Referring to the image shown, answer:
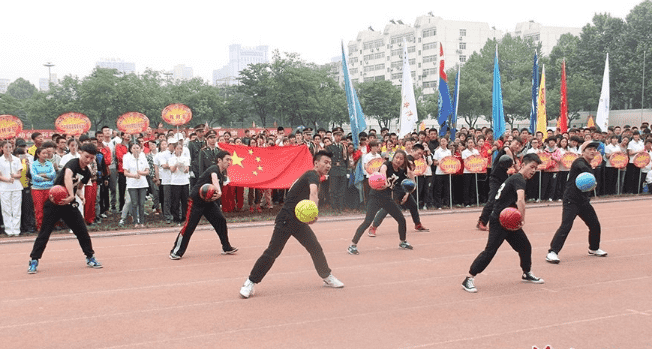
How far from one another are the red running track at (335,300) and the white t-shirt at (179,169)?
8.34 feet

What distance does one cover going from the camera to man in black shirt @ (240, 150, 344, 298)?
698 cm

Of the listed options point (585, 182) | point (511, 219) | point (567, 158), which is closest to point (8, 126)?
point (511, 219)

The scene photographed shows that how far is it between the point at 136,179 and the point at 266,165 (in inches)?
129

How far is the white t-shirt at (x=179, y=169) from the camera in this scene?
43.0ft

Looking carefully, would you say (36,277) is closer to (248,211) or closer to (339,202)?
(248,211)

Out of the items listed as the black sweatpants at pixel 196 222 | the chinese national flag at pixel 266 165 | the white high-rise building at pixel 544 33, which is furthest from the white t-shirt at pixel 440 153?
the white high-rise building at pixel 544 33

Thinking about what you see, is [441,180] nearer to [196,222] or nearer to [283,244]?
[196,222]

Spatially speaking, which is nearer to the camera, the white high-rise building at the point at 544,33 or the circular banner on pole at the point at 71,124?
the circular banner on pole at the point at 71,124

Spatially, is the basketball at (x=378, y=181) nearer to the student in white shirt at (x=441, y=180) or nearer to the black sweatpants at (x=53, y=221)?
the black sweatpants at (x=53, y=221)

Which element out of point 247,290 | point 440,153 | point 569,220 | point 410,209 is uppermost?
point 440,153

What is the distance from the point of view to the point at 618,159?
1800 cm

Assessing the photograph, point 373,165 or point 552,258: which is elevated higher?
point 373,165

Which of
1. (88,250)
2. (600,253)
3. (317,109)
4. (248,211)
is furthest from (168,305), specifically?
(317,109)

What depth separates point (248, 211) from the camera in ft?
50.6
